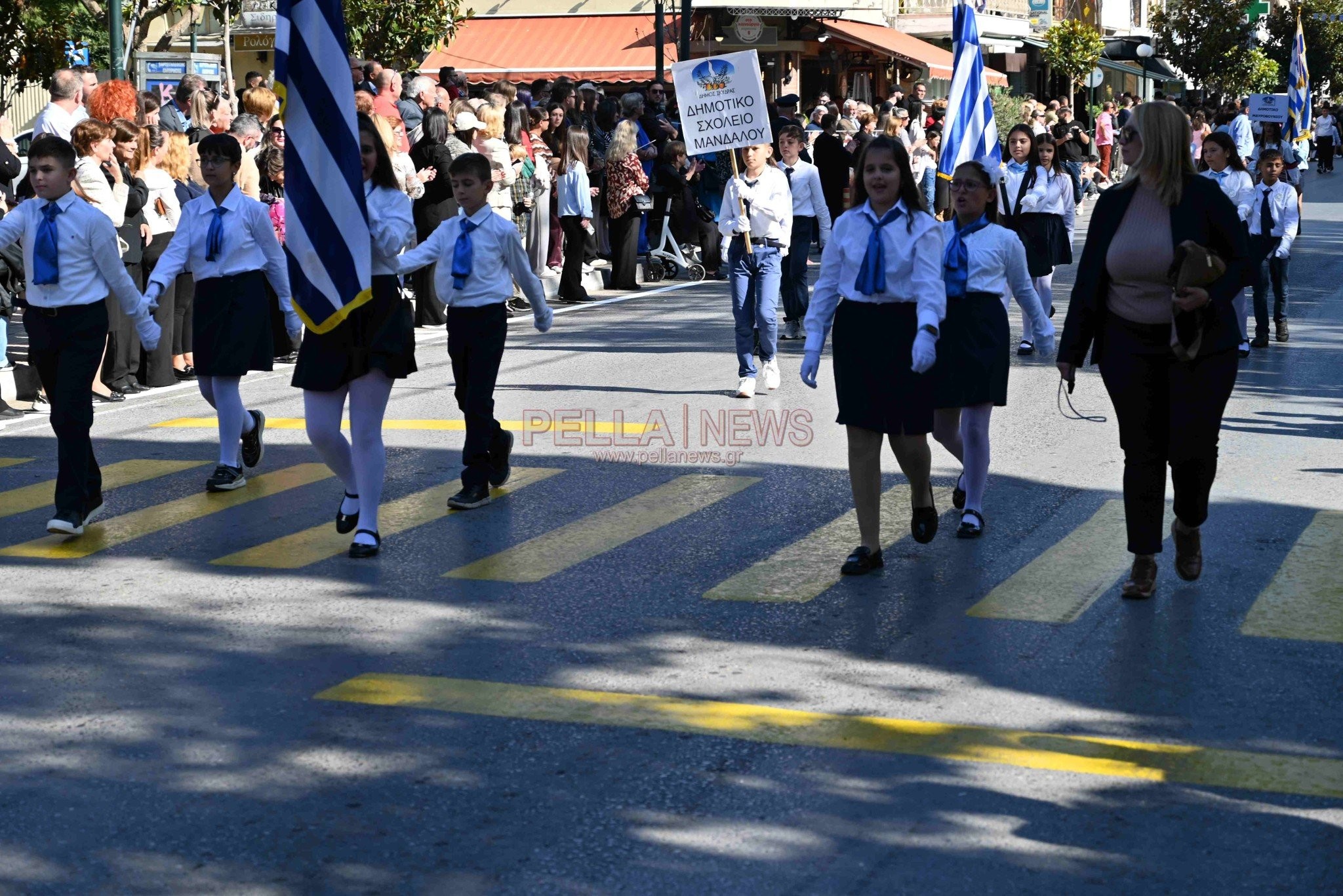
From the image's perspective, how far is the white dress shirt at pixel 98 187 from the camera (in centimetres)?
1187

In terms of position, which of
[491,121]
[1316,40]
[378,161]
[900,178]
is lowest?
[900,178]

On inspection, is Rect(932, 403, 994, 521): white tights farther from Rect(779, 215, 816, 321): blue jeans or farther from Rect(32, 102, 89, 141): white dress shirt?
Rect(32, 102, 89, 141): white dress shirt

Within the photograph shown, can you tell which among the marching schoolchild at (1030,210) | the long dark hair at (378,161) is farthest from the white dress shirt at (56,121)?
the marching schoolchild at (1030,210)

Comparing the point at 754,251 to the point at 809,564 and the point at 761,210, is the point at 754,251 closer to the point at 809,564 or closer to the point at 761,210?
the point at 761,210

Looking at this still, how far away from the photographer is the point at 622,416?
1172cm

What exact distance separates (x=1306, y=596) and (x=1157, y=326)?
1.22 m

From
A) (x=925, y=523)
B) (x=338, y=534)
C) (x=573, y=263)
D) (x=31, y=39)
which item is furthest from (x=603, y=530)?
(x=31, y=39)

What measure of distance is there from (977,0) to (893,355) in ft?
151

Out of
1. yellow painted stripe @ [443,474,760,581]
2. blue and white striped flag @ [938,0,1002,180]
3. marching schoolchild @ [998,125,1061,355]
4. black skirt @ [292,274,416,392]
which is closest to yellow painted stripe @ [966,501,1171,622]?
yellow painted stripe @ [443,474,760,581]

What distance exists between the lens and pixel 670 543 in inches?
320

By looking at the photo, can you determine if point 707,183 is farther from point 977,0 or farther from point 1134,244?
point 977,0

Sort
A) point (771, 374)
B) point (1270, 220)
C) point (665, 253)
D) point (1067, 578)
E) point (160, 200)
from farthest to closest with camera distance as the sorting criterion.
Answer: point (665, 253) → point (1270, 220) → point (160, 200) → point (771, 374) → point (1067, 578)

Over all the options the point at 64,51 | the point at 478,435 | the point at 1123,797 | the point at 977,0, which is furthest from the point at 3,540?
the point at 977,0

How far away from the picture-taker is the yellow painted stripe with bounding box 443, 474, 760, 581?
25.1ft
